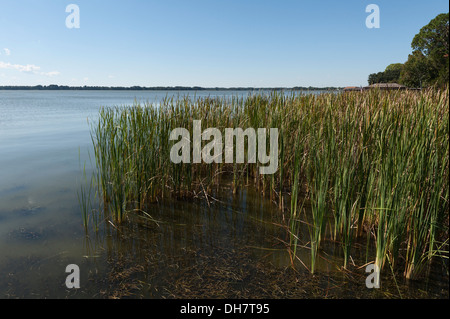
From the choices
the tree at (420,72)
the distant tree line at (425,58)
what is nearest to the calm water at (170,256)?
the distant tree line at (425,58)

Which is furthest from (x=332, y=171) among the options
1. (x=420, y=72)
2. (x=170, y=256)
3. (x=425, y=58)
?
(x=425, y=58)

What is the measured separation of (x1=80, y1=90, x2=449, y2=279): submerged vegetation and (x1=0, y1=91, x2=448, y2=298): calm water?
224 millimetres

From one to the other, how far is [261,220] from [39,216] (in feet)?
10.8

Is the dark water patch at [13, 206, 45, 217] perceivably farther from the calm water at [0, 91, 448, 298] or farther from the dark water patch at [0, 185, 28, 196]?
the dark water patch at [0, 185, 28, 196]

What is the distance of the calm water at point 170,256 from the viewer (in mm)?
2818

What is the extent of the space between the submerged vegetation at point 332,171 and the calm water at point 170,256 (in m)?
0.22

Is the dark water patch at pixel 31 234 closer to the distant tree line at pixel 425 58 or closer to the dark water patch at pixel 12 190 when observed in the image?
the dark water patch at pixel 12 190

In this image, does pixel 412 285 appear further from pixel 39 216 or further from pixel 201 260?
pixel 39 216

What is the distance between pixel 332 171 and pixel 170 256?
89.3 inches

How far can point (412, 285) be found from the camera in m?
2.79

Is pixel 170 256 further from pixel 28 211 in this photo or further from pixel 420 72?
pixel 420 72

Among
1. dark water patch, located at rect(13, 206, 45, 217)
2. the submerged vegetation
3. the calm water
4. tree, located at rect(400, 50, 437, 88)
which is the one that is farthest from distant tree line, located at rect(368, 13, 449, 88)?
dark water patch, located at rect(13, 206, 45, 217)

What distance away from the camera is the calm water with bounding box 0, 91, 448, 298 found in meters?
2.82

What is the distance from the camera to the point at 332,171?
3.89 metres
